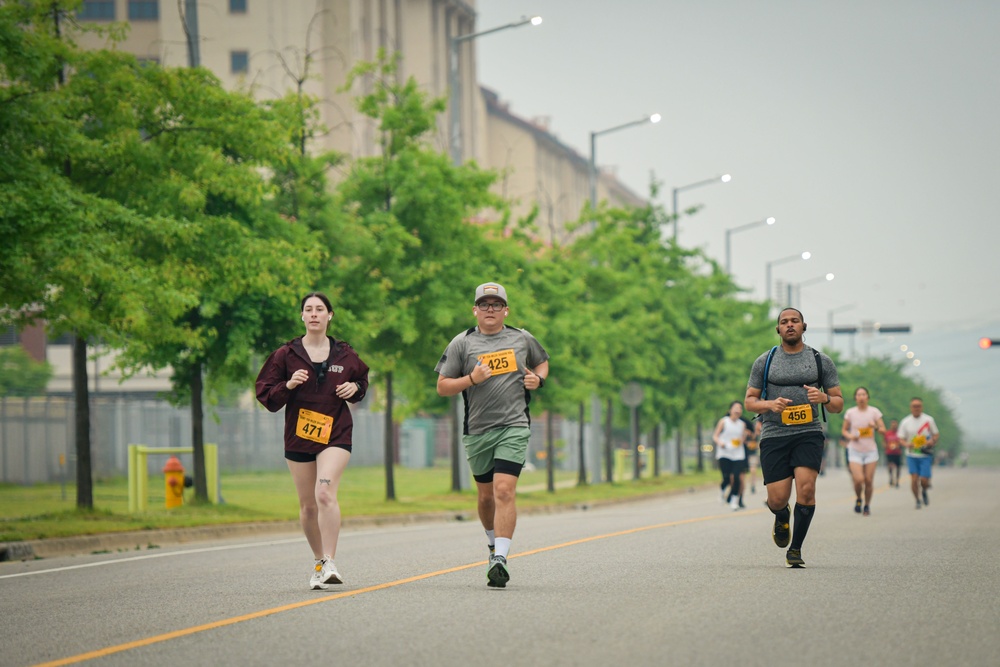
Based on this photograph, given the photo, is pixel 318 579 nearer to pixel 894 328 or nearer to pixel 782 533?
pixel 782 533

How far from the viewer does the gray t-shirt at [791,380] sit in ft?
40.4

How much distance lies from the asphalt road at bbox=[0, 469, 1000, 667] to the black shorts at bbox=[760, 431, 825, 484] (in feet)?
2.66

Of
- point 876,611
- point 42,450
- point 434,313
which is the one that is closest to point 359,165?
point 434,313

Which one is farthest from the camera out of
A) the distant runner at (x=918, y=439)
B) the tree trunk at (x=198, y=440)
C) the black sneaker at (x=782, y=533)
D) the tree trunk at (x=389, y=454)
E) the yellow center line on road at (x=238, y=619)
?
the tree trunk at (x=389, y=454)

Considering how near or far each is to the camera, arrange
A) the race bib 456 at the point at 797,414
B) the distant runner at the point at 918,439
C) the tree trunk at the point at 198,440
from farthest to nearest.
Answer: the tree trunk at the point at 198,440
the distant runner at the point at 918,439
the race bib 456 at the point at 797,414

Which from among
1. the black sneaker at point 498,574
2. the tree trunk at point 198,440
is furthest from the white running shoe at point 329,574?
the tree trunk at point 198,440

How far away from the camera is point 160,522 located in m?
21.3

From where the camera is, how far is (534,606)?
372 inches

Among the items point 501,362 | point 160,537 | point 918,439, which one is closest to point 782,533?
point 501,362

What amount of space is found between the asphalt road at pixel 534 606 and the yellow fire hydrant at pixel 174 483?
8.71 m

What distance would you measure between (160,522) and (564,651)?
14706 millimetres

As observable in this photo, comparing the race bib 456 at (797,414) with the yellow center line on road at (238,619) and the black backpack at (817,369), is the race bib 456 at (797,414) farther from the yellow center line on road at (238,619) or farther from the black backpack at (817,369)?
the yellow center line on road at (238,619)

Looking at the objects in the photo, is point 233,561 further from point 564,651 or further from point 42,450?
point 42,450

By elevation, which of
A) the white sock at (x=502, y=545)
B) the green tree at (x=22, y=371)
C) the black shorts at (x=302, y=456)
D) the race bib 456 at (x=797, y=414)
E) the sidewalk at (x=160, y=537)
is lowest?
the sidewalk at (x=160, y=537)
